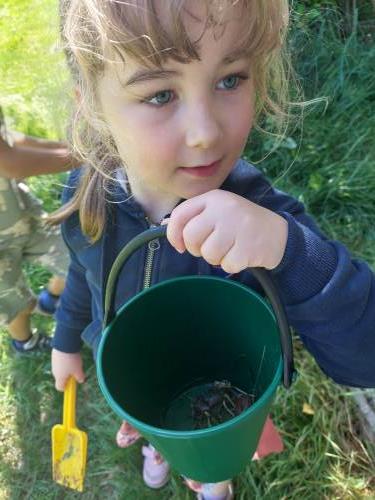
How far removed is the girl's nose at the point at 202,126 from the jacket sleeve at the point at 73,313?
0.62 meters

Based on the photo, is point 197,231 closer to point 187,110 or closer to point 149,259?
point 187,110

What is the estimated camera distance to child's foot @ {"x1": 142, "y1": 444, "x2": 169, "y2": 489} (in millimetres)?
1532

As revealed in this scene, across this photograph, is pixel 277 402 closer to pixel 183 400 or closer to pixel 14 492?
pixel 183 400

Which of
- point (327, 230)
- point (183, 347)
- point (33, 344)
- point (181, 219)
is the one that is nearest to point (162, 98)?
point (181, 219)

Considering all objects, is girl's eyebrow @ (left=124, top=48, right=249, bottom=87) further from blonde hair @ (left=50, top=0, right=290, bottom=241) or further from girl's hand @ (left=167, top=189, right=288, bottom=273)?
girl's hand @ (left=167, top=189, right=288, bottom=273)

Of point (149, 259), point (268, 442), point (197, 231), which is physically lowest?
point (268, 442)

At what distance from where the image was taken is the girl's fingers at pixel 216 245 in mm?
761

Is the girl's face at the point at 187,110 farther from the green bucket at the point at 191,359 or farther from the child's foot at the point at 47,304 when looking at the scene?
the child's foot at the point at 47,304

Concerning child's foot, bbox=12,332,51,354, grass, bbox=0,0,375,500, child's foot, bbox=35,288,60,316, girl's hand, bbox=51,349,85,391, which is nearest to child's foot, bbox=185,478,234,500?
grass, bbox=0,0,375,500

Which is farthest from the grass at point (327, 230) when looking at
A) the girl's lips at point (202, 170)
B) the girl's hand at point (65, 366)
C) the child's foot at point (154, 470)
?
the girl's lips at point (202, 170)

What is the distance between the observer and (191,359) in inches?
49.0

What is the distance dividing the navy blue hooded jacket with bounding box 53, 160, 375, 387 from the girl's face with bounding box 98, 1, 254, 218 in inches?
6.3

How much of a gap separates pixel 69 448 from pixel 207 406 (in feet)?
1.60

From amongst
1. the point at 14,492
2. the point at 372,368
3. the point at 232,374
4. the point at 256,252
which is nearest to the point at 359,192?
the point at 232,374
